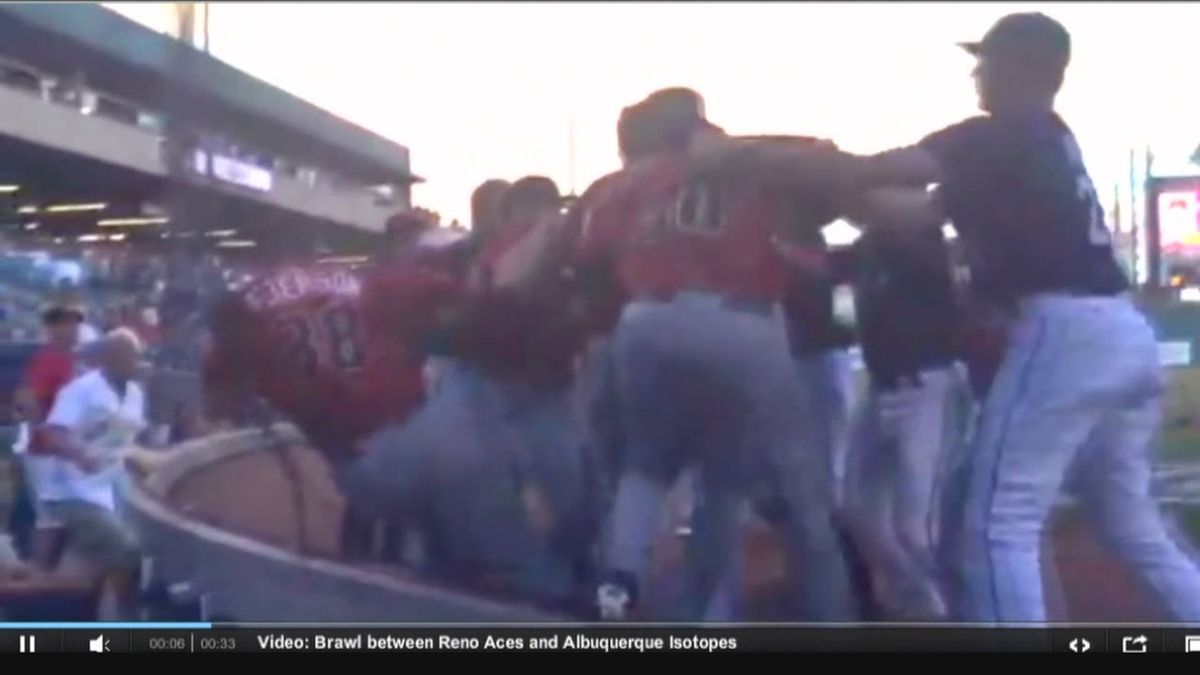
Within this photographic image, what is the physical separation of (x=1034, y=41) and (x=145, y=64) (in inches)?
59.1

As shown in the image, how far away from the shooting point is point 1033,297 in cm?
311

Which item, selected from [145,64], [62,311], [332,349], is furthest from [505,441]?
[145,64]

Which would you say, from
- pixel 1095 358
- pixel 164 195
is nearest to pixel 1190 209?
pixel 1095 358

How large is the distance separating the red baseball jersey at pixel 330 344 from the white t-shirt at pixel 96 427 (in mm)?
162

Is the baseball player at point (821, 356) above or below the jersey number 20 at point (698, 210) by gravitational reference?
below

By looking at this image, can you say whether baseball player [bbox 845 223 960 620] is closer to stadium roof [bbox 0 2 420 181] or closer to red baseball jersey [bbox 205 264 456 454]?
red baseball jersey [bbox 205 264 456 454]

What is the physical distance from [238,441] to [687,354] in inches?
30.7

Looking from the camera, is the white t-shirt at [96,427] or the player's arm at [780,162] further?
the white t-shirt at [96,427]

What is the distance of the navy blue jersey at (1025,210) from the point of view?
3088 mm

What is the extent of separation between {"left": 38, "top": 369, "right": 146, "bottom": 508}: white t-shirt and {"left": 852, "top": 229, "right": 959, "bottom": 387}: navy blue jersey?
1.23 metres

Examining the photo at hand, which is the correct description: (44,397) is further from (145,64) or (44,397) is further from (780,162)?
(780,162)

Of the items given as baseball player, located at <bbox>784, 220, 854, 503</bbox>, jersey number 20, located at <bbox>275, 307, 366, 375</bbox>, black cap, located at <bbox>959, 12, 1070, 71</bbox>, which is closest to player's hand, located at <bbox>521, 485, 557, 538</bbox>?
jersey number 20, located at <bbox>275, 307, 366, 375</bbox>

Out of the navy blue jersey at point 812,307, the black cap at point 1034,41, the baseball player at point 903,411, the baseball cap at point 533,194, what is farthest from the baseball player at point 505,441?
the black cap at point 1034,41

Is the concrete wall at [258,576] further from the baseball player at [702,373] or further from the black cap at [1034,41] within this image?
the black cap at [1034,41]
